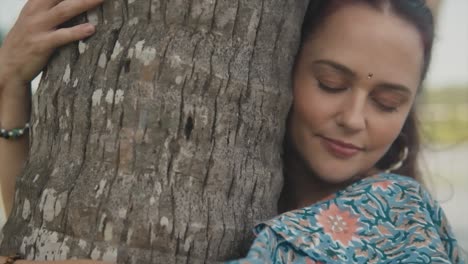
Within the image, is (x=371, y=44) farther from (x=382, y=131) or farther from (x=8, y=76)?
(x=8, y=76)

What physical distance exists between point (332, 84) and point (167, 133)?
0.77 m

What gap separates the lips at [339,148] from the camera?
2.92m

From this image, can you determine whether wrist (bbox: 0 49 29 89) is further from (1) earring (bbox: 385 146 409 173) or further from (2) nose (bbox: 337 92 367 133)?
(1) earring (bbox: 385 146 409 173)

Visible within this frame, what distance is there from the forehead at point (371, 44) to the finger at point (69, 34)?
0.81 meters

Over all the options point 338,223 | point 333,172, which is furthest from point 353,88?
point 338,223

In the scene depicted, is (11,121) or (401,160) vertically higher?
(11,121)

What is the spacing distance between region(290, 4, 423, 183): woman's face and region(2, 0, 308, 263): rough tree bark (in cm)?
43

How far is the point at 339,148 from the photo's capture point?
293cm

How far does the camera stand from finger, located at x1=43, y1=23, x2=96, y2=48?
2.42 m

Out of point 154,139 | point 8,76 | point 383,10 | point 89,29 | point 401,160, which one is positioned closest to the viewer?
point 154,139

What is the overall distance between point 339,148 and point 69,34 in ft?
3.24

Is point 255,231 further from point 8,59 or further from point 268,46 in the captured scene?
point 8,59

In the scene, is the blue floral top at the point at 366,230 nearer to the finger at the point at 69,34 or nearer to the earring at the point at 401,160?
the earring at the point at 401,160

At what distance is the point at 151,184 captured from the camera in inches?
89.5
